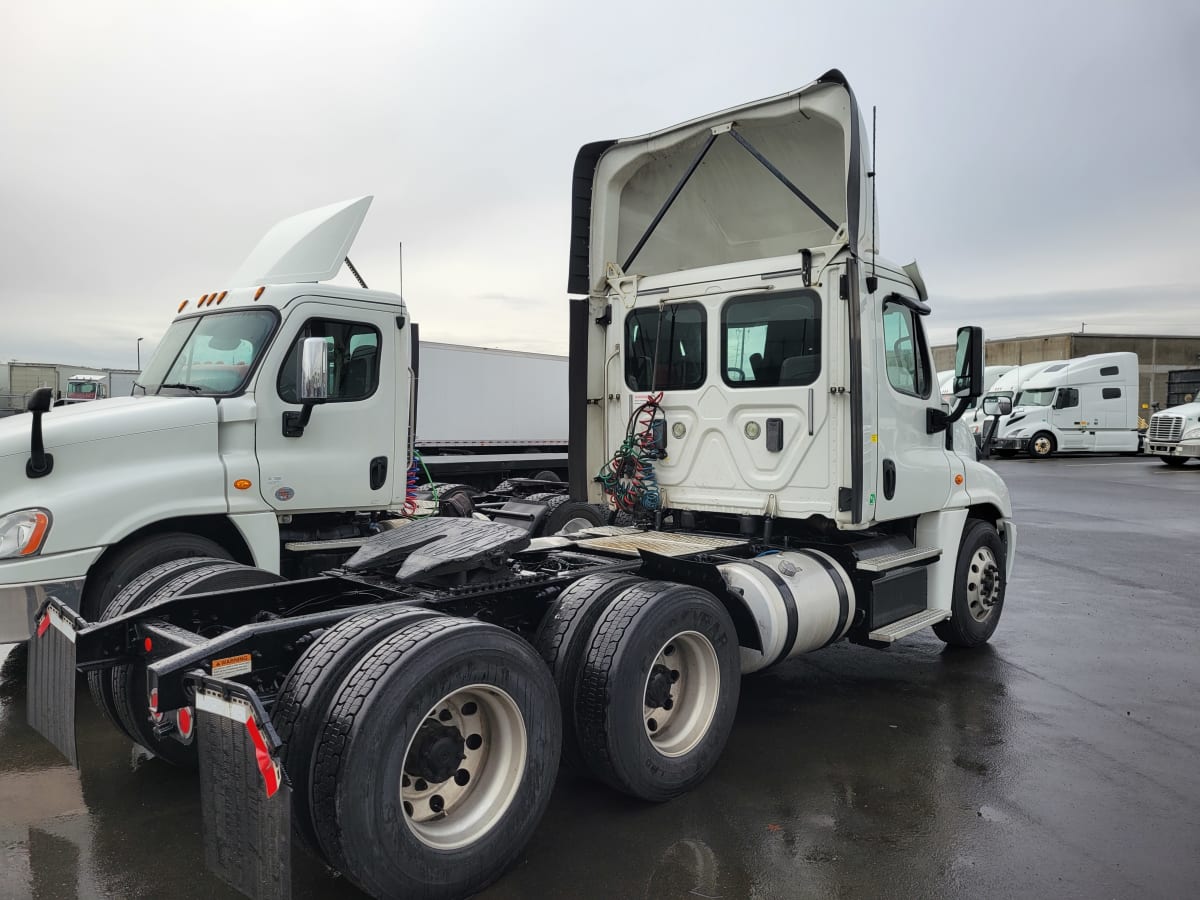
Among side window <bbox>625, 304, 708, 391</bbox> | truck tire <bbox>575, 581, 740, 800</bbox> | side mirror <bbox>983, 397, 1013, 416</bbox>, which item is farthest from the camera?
side mirror <bbox>983, 397, 1013, 416</bbox>

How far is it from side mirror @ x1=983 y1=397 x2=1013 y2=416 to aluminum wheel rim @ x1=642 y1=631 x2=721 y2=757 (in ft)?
91.4

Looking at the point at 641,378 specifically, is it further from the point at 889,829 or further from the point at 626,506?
the point at 889,829

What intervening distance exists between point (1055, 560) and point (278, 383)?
940 centimetres

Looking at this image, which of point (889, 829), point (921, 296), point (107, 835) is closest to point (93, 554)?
point (107, 835)

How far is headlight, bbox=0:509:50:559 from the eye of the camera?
15.7 ft

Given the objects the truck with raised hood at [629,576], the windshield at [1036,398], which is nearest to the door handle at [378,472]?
the truck with raised hood at [629,576]

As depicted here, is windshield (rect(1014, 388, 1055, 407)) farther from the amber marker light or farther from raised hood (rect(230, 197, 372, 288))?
the amber marker light

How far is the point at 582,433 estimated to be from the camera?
643 centimetres

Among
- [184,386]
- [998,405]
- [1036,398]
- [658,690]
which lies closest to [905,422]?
[658,690]

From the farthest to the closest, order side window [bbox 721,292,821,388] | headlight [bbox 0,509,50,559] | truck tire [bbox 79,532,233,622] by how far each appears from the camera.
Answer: side window [bbox 721,292,821,388]
truck tire [bbox 79,532,233,622]
headlight [bbox 0,509,50,559]

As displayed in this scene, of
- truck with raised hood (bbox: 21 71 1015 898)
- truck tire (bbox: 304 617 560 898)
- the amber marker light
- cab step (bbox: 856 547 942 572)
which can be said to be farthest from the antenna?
the amber marker light

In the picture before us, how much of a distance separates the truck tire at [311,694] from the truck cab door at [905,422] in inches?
134

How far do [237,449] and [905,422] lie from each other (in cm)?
452

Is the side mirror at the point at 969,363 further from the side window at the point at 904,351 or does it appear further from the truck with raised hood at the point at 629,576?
the side window at the point at 904,351
